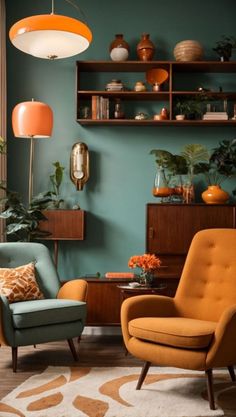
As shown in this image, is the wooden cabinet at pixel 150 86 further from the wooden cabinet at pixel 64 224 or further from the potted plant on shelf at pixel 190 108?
the wooden cabinet at pixel 64 224

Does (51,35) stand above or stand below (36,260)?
above

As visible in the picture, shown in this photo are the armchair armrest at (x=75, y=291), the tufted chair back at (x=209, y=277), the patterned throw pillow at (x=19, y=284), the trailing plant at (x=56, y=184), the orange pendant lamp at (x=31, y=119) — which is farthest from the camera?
the trailing plant at (x=56, y=184)

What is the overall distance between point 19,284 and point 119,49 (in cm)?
239

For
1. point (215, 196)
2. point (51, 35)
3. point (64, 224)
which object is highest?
point (51, 35)

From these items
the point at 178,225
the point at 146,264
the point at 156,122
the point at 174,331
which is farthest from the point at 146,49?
the point at 174,331

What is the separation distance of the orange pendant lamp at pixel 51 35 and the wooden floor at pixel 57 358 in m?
2.05

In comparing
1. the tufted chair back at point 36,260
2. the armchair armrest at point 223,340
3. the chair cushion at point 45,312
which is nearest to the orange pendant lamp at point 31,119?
the tufted chair back at point 36,260

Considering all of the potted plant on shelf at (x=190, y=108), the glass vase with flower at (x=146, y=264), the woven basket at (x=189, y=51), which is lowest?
the glass vase with flower at (x=146, y=264)

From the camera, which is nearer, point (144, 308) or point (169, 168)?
point (144, 308)

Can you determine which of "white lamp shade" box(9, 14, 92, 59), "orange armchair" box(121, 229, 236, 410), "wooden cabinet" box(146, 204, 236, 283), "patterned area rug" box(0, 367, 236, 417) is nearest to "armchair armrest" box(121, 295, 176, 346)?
"orange armchair" box(121, 229, 236, 410)

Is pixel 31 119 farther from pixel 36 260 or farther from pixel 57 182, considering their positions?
pixel 36 260

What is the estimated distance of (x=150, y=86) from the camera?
5332 mm

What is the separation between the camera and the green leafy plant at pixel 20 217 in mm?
4754

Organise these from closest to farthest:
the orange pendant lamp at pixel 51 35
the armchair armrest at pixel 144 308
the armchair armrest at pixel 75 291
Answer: the orange pendant lamp at pixel 51 35
the armchair armrest at pixel 144 308
the armchair armrest at pixel 75 291
